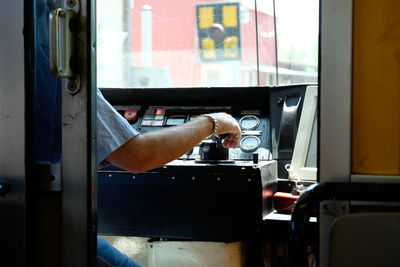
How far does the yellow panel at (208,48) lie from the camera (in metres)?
3.27

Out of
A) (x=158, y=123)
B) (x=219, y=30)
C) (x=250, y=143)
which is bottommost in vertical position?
(x=250, y=143)

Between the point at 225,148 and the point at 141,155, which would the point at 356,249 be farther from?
the point at 225,148

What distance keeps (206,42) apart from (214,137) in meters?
1.22

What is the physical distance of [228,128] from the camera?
6.38ft

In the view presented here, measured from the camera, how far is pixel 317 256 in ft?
3.55

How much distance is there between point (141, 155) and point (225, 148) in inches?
31.5

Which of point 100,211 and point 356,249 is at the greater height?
point 356,249

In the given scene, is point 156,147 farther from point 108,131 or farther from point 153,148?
point 108,131

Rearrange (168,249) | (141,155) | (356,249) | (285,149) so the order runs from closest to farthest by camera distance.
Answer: (356,249) → (141,155) → (168,249) → (285,149)

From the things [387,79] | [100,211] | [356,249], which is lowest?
[100,211]

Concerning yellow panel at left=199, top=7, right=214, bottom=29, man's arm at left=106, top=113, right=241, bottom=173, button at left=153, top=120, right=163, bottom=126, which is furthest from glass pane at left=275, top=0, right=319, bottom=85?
man's arm at left=106, top=113, right=241, bottom=173

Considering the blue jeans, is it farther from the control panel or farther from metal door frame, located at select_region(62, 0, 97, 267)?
the control panel

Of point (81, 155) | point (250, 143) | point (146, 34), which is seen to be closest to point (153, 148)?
point (81, 155)

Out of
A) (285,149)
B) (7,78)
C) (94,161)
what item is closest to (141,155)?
(94,161)
